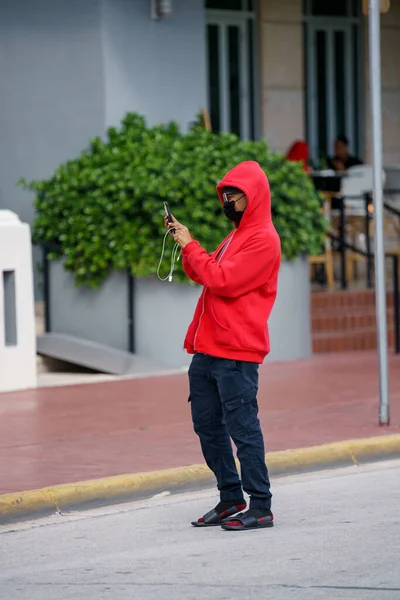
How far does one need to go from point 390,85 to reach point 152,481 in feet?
40.5

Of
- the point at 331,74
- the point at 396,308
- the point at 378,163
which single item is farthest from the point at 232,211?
the point at 331,74

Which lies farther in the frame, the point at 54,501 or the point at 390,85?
the point at 390,85

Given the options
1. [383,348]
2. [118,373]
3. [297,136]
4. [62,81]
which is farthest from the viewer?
A: [297,136]

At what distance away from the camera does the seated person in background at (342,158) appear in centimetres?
1831

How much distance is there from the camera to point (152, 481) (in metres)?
8.34

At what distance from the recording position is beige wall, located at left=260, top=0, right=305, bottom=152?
18266mm

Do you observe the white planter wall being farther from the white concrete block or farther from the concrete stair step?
the white concrete block

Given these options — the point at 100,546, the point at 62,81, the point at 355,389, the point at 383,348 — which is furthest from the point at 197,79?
the point at 100,546

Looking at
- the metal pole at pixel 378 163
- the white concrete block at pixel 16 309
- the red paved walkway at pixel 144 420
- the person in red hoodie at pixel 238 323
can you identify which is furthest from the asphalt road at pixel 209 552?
the white concrete block at pixel 16 309

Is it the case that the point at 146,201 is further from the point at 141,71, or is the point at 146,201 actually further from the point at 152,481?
the point at 152,481

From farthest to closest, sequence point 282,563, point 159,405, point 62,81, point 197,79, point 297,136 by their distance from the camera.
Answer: point 297,136
point 197,79
point 62,81
point 159,405
point 282,563

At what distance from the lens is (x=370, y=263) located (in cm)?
1642

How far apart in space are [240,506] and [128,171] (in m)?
6.90

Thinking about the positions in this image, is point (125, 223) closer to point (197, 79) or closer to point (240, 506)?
point (197, 79)
